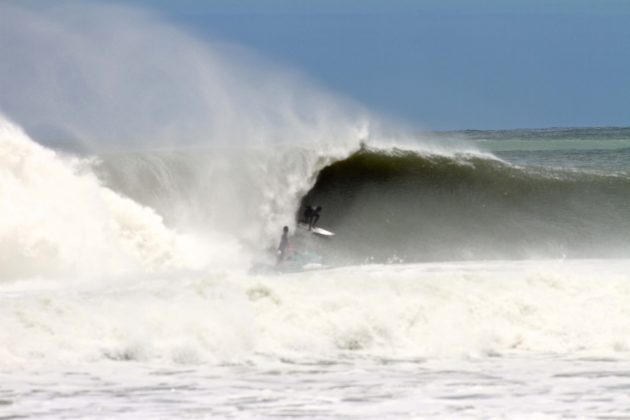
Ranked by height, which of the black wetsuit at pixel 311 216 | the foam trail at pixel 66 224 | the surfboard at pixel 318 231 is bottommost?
the foam trail at pixel 66 224

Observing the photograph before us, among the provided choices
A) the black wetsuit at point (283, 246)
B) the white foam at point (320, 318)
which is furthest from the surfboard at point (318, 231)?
the white foam at point (320, 318)

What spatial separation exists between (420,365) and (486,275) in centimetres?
349

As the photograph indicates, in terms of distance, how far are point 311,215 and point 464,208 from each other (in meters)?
2.87

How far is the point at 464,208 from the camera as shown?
2120cm

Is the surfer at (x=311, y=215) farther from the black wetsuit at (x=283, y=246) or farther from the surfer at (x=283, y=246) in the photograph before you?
the black wetsuit at (x=283, y=246)

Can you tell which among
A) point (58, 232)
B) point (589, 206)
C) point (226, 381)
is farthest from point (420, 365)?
point (589, 206)

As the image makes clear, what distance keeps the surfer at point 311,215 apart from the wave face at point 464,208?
154 mm

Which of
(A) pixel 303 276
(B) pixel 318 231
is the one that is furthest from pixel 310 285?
(B) pixel 318 231

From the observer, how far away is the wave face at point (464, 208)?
19.6m

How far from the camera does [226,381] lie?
9.79 m

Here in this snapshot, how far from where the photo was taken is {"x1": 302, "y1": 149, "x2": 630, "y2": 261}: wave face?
19578 millimetres

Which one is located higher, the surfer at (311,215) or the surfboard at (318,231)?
the surfer at (311,215)

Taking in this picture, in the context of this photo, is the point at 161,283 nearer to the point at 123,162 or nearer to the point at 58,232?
the point at 58,232

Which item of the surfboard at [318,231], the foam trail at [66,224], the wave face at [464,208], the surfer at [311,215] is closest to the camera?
the foam trail at [66,224]
